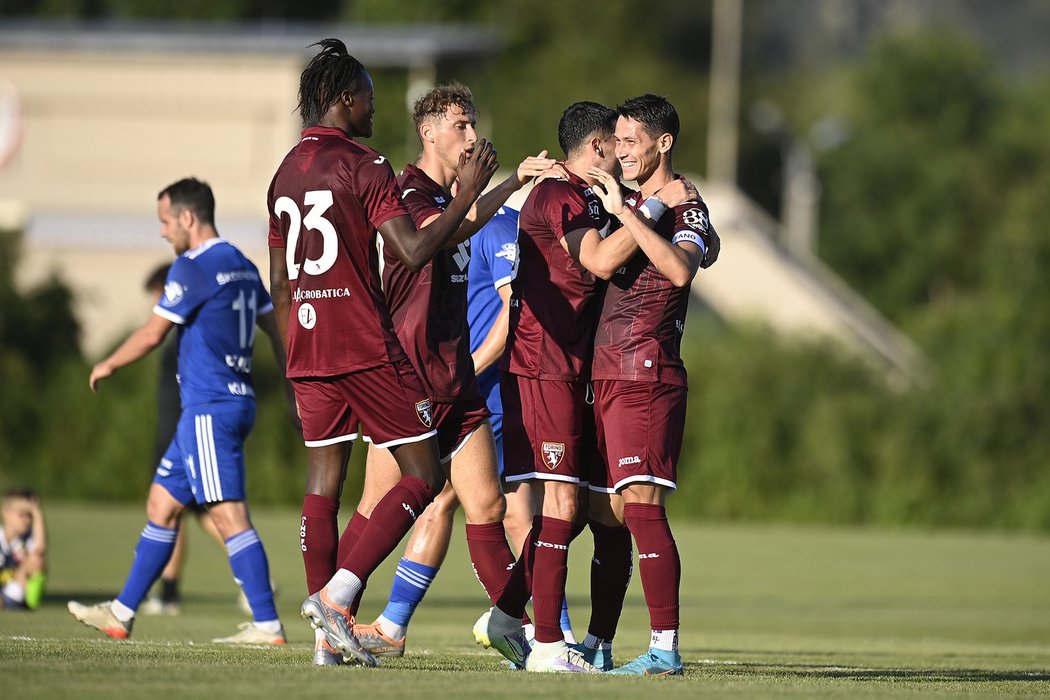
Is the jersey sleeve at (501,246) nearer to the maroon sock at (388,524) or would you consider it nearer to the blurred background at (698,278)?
the maroon sock at (388,524)

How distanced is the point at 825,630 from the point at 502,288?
18.0ft

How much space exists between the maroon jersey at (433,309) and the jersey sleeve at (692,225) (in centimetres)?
97

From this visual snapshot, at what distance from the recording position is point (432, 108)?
7859 mm

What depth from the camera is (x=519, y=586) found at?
767 centimetres

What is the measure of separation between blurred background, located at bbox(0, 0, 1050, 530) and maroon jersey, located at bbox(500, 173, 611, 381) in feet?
72.4

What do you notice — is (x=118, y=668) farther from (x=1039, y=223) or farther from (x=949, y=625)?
(x=1039, y=223)

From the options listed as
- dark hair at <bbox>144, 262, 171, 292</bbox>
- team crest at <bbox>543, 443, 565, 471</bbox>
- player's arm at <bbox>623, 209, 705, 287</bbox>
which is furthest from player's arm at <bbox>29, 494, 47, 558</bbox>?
player's arm at <bbox>623, 209, 705, 287</bbox>

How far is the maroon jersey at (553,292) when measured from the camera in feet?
25.3

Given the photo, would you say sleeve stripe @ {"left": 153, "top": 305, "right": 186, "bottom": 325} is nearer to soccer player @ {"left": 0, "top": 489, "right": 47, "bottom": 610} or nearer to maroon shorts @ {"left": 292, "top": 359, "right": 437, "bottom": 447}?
maroon shorts @ {"left": 292, "top": 359, "right": 437, "bottom": 447}

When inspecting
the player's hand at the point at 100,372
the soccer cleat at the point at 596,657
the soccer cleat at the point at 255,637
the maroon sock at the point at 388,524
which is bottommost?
the soccer cleat at the point at 255,637

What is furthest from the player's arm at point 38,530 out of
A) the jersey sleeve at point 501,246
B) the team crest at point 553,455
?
the team crest at point 553,455

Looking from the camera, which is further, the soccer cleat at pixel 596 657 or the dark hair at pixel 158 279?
the dark hair at pixel 158 279

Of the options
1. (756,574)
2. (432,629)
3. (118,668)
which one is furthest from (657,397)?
(756,574)

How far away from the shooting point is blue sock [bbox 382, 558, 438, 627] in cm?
757
